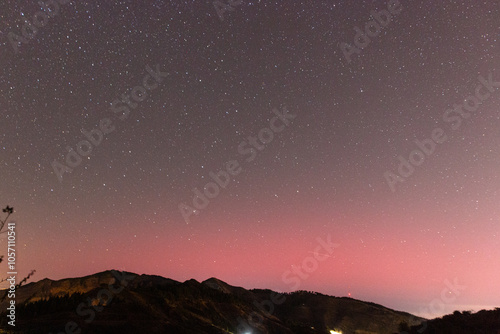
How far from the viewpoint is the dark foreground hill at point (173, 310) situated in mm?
22734

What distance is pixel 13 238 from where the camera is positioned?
46.9 feet

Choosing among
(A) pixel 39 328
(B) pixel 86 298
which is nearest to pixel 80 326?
(A) pixel 39 328

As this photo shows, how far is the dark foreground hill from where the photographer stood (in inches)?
895

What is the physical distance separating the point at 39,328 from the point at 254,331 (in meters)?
20.5

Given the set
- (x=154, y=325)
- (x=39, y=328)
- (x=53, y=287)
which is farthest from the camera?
(x=53, y=287)

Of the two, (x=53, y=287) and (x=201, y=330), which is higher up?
(x=53, y=287)

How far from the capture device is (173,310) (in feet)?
101

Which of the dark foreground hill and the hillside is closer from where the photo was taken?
the dark foreground hill

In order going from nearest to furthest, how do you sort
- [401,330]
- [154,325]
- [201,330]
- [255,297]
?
[154,325] < [201,330] < [401,330] < [255,297]

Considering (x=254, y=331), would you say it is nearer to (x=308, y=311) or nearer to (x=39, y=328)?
(x=39, y=328)

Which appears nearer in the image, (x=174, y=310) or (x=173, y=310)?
(x=173, y=310)

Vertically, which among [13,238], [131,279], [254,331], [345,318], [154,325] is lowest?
[345,318]

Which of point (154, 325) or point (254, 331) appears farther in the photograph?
point (254, 331)

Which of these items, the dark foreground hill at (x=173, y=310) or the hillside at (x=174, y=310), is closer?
the dark foreground hill at (x=173, y=310)
